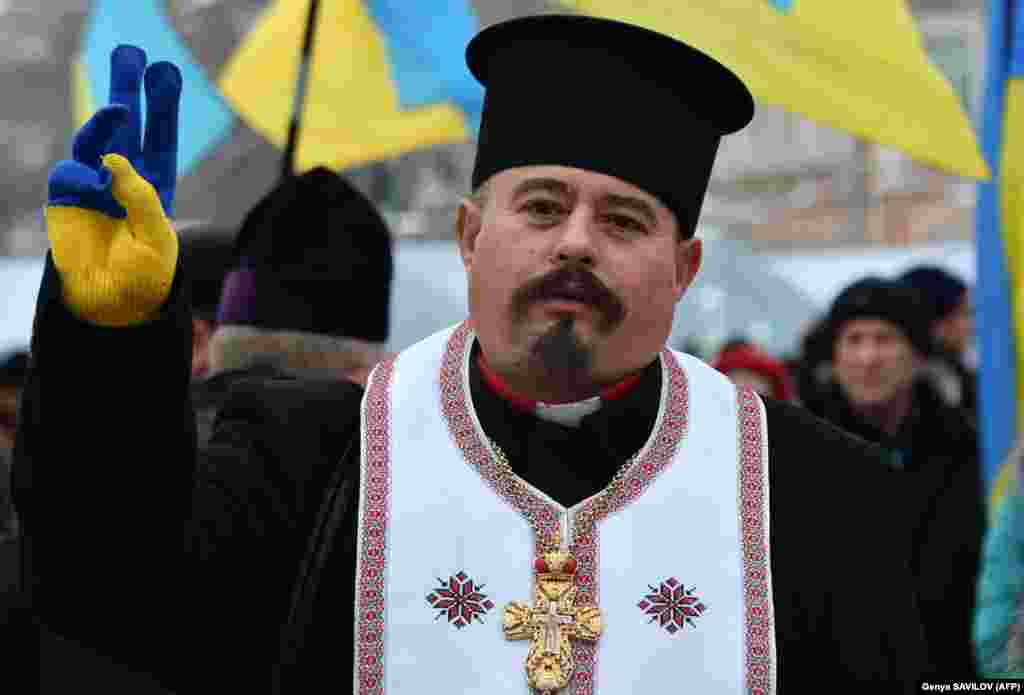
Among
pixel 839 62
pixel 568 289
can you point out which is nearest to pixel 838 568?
pixel 568 289

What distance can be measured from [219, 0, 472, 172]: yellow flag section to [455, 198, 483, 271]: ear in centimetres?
295

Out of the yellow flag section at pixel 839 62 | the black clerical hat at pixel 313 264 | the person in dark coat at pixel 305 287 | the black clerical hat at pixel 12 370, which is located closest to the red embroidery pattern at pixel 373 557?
the person in dark coat at pixel 305 287

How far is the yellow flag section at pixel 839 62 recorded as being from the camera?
457 centimetres

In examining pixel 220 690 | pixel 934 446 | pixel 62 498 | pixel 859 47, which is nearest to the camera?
pixel 62 498

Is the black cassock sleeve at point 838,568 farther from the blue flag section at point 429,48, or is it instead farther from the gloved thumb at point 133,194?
the blue flag section at point 429,48

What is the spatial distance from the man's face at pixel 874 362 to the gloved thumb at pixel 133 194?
3691 millimetres

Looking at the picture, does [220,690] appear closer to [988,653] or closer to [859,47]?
[988,653]

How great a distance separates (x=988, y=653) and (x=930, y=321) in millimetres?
2159

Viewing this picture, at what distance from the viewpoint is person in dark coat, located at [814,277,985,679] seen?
215 inches

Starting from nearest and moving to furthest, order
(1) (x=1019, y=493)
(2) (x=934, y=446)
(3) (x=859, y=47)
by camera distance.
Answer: (1) (x=1019, y=493) < (3) (x=859, y=47) < (2) (x=934, y=446)

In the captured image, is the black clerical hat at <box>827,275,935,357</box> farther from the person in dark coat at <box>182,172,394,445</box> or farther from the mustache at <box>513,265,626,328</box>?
the mustache at <box>513,265,626,328</box>

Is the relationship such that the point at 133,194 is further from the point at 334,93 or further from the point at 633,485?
the point at 334,93

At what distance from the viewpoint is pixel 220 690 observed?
8.97 feet

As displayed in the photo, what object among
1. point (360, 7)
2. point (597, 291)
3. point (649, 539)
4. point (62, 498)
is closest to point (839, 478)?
point (649, 539)
